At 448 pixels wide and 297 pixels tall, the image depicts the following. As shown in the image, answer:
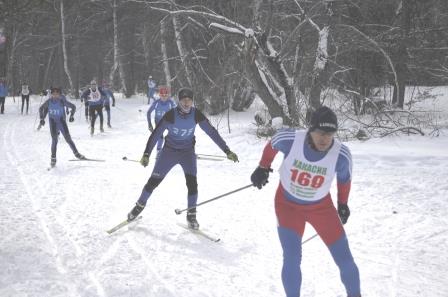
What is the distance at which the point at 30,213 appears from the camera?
265 inches

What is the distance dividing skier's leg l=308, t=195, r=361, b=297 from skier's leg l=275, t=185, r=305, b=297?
126mm

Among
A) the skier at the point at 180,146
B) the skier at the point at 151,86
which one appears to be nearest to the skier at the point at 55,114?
the skier at the point at 180,146

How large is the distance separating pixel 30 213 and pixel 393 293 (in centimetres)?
516

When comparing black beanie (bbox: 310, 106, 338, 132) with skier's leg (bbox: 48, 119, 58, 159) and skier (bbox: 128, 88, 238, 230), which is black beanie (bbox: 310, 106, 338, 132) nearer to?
skier (bbox: 128, 88, 238, 230)

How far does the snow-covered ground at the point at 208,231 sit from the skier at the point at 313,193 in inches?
34.9

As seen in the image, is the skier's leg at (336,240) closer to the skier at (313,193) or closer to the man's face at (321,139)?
the skier at (313,193)

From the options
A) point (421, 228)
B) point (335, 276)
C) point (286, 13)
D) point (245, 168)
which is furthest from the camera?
point (286, 13)

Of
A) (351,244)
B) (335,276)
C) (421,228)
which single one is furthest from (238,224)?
(421,228)

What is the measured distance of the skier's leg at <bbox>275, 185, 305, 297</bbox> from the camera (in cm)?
363

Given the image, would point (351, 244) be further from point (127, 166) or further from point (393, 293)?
point (127, 166)

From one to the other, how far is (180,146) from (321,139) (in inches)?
115

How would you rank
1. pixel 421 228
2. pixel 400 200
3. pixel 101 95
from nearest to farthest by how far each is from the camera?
pixel 421 228 → pixel 400 200 → pixel 101 95

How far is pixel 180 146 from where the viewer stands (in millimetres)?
6109

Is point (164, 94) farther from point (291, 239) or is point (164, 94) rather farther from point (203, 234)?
point (291, 239)
